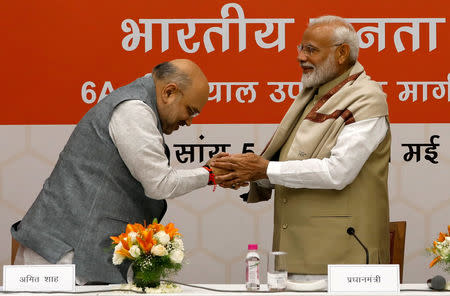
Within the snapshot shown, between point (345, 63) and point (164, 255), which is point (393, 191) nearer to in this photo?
point (345, 63)

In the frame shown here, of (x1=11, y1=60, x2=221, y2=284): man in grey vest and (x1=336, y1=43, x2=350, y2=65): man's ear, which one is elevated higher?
(x1=336, y1=43, x2=350, y2=65): man's ear

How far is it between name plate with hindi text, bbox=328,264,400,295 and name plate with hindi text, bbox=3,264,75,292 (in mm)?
827

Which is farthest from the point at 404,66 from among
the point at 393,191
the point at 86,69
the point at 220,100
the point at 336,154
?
the point at 86,69

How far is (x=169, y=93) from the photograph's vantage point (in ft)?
10.7

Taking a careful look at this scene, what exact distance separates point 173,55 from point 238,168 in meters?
1.14

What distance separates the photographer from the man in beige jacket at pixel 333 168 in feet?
10.3

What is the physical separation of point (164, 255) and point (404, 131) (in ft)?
6.70

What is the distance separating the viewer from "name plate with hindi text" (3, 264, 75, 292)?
103 inches

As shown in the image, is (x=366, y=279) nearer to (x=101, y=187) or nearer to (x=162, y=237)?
(x=162, y=237)

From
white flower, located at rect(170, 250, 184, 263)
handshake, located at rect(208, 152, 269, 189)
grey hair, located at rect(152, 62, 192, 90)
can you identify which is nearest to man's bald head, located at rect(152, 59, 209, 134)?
grey hair, located at rect(152, 62, 192, 90)

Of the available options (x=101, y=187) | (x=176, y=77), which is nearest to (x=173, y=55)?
(x=176, y=77)

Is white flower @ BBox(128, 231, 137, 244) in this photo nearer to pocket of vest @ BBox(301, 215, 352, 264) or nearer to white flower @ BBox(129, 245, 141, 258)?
white flower @ BBox(129, 245, 141, 258)

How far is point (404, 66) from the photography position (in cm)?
431

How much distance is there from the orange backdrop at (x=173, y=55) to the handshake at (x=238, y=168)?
0.88 m
